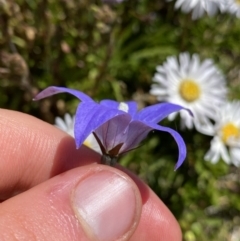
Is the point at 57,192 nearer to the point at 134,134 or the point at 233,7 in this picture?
the point at 134,134

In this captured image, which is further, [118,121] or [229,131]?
[229,131]

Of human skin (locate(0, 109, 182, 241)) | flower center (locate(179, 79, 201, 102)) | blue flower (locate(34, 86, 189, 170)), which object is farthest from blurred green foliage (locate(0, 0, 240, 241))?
blue flower (locate(34, 86, 189, 170))

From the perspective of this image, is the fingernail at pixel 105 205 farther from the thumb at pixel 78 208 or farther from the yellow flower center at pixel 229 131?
the yellow flower center at pixel 229 131

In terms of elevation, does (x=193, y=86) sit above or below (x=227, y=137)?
above

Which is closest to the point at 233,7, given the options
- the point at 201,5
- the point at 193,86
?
A: the point at 201,5

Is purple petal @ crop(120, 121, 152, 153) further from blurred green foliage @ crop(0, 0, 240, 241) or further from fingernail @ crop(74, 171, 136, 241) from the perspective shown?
blurred green foliage @ crop(0, 0, 240, 241)

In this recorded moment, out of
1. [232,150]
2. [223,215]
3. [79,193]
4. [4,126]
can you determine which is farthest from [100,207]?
[223,215]

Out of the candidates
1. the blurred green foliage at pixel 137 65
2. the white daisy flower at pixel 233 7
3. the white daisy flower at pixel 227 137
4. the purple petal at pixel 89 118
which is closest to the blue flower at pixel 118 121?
the purple petal at pixel 89 118
